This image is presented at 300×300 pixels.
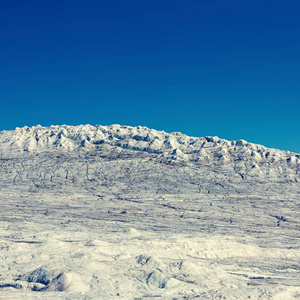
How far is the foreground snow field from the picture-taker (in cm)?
3256

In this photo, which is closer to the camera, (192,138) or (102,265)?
(102,265)

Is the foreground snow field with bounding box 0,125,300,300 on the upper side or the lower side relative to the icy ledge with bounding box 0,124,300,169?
lower

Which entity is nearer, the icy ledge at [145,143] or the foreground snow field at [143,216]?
the foreground snow field at [143,216]

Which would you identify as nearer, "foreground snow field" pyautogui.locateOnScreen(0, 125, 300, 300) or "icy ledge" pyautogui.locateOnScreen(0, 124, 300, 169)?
"foreground snow field" pyautogui.locateOnScreen(0, 125, 300, 300)

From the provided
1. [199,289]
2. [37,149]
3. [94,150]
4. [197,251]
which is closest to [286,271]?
[197,251]

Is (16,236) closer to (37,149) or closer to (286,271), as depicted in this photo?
(286,271)

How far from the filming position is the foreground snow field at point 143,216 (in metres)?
32.6

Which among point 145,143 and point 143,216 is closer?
point 143,216

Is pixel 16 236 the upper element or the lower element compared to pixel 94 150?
lower

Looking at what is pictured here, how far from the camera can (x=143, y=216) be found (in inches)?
2950

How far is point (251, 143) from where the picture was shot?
122m

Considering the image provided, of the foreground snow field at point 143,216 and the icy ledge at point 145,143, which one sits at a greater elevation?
the icy ledge at point 145,143

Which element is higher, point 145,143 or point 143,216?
point 145,143

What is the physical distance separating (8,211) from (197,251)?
140 ft
